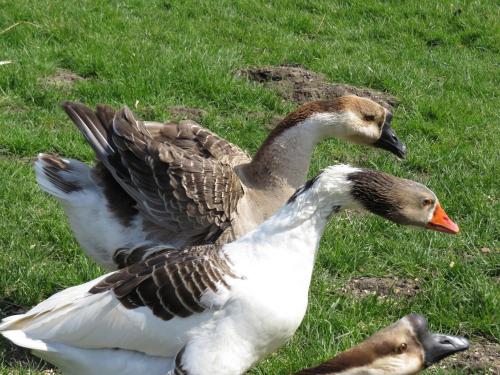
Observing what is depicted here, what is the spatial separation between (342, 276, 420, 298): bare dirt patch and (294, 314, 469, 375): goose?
180cm

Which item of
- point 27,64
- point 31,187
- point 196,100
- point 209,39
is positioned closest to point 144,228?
point 31,187

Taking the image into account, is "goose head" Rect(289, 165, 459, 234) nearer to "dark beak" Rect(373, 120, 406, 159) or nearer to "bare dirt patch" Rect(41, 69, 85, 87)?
"dark beak" Rect(373, 120, 406, 159)

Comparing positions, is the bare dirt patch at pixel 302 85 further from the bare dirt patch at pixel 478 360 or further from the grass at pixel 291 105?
the bare dirt patch at pixel 478 360

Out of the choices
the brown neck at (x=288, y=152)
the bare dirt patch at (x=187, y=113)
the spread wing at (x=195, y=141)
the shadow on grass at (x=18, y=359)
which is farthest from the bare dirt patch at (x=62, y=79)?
the shadow on grass at (x=18, y=359)

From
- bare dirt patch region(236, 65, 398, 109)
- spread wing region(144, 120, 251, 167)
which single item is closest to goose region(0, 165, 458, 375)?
spread wing region(144, 120, 251, 167)

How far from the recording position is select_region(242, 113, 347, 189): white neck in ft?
17.6

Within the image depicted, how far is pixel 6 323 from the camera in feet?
13.1

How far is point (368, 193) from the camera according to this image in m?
3.86

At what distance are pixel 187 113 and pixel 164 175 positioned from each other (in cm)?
261

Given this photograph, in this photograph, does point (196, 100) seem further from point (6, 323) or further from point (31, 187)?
point (6, 323)

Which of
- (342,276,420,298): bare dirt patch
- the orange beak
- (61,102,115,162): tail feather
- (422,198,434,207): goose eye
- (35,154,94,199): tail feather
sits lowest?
(342,276,420,298): bare dirt patch

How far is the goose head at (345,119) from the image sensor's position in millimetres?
5402

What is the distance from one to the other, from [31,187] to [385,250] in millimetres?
2659

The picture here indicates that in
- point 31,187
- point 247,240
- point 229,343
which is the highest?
point 247,240
